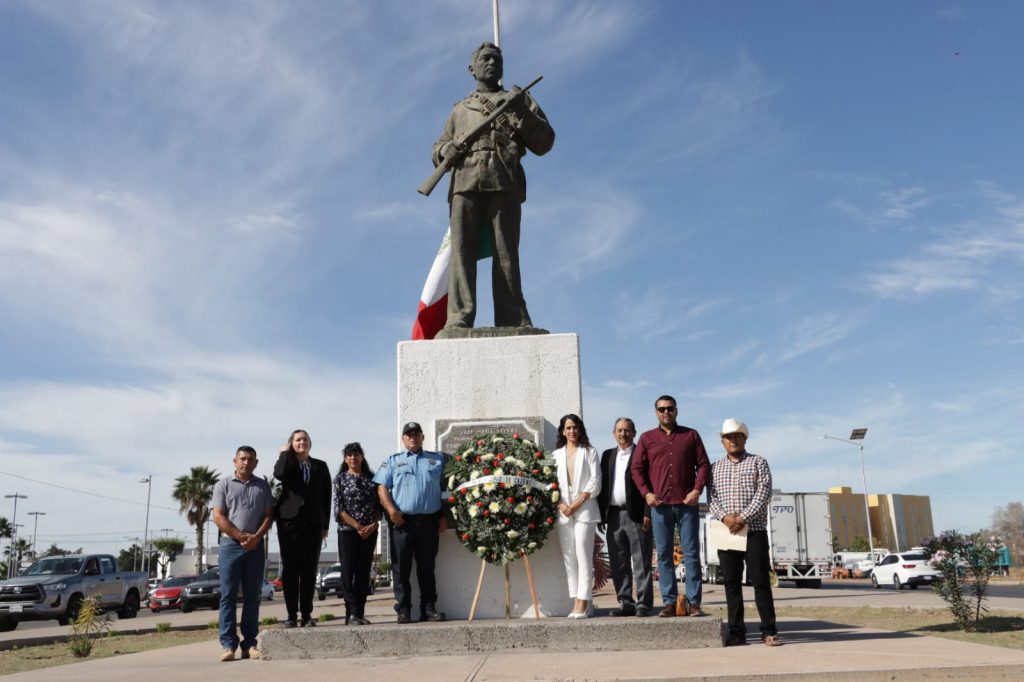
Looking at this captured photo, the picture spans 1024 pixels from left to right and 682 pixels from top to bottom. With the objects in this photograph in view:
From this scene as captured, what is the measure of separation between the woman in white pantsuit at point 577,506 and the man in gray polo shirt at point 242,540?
7.48 feet

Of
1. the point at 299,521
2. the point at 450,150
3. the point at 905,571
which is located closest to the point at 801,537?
the point at 905,571

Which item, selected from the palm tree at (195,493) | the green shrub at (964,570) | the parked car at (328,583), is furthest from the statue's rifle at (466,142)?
the palm tree at (195,493)

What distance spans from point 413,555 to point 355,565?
459 mm

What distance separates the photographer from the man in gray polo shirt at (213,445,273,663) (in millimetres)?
6305

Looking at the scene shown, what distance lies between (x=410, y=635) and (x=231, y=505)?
1.72 metres

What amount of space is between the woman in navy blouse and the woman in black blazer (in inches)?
5.7

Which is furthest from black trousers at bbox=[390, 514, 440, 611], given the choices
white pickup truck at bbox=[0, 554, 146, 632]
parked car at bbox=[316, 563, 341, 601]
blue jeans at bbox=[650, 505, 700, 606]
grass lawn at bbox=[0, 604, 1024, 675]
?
parked car at bbox=[316, 563, 341, 601]

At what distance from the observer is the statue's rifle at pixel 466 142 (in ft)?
26.9

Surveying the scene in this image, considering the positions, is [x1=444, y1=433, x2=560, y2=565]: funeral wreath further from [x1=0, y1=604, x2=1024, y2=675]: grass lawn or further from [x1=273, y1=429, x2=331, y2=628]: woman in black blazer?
[x1=0, y1=604, x2=1024, y2=675]: grass lawn

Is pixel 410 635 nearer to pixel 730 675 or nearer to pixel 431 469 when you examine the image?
pixel 431 469

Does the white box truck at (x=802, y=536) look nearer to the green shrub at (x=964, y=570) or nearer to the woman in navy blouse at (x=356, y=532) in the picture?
the green shrub at (x=964, y=570)

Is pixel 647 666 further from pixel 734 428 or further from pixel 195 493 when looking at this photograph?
pixel 195 493

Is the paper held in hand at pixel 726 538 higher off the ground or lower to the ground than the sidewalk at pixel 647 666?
higher

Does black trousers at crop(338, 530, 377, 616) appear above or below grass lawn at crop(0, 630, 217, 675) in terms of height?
above
